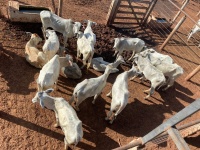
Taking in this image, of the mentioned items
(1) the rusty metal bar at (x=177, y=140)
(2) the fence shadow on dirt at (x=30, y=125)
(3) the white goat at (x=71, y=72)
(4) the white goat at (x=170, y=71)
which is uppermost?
(1) the rusty metal bar at (x=177, y=140)

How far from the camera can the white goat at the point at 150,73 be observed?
8.02 metres

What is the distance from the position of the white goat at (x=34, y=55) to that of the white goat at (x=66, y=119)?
1997 millimetres

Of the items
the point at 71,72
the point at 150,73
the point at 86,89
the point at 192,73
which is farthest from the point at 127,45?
the point at 86,89

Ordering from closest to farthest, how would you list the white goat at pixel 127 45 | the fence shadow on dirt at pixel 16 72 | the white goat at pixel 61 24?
the fence shadow on dirt at pixel 16 72 < the white goat at pixel 61 24 < the white goat at pixel 127 45

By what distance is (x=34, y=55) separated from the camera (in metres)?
7.93

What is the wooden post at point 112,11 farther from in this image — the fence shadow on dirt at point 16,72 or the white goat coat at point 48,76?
the white goat coat at point 48,76

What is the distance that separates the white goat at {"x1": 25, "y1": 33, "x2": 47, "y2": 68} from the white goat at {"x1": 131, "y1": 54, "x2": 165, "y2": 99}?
3808 mm

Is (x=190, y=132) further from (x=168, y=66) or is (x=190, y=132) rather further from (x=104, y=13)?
(x=104, y=13)

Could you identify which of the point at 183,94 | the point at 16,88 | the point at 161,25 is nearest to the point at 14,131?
the point at 16,88

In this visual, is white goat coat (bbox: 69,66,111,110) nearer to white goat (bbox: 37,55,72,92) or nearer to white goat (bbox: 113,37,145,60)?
white goat (bbox: 37,55,72,92)

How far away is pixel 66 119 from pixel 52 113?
4.06ft

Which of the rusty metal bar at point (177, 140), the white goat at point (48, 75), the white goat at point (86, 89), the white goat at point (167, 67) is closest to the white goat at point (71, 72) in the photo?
the white goat at point (48, 75)

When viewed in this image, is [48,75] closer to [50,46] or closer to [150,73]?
[50,46]

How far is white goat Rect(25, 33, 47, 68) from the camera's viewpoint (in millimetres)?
7653
